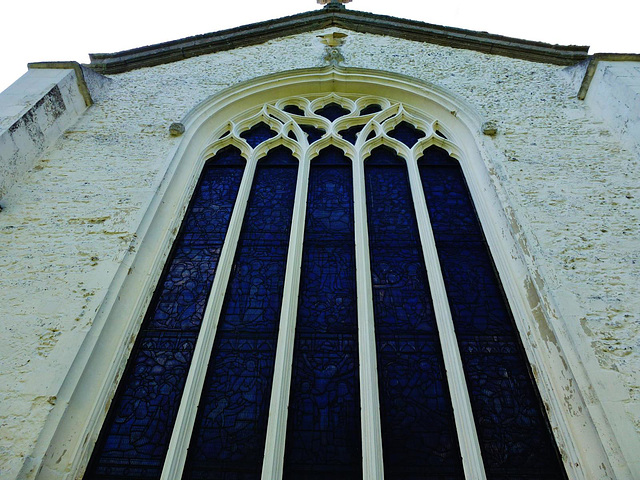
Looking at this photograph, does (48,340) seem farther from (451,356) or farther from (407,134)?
(407,134)

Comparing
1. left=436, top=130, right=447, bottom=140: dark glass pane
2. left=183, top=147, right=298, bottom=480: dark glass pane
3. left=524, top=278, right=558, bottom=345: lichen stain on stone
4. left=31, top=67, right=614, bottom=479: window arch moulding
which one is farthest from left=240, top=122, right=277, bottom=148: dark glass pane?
left=524, top=278, right=558, bottom=345: lichen stain on stone

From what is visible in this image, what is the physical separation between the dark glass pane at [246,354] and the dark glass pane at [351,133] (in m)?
1.15

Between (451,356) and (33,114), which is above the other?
(33,114)

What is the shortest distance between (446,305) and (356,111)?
9.88 feet

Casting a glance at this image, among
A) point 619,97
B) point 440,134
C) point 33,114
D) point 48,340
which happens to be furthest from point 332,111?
point 48,340

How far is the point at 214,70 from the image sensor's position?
246 inches

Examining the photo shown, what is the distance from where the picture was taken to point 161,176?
4324 mm

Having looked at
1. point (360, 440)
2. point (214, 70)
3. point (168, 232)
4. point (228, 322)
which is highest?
point (214, 70)

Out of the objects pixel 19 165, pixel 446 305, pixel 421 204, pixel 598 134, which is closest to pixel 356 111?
pixel 421 204

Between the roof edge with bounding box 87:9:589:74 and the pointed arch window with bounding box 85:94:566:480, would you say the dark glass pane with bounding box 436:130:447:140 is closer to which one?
the pointed arch window with bounding box 85:94:566:480

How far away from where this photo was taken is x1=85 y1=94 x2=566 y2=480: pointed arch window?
2693mm

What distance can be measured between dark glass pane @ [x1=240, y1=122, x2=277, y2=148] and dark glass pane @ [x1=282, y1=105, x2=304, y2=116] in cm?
41

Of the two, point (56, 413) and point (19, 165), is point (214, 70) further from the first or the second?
point (56, 413)

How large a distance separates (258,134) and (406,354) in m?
3.24
